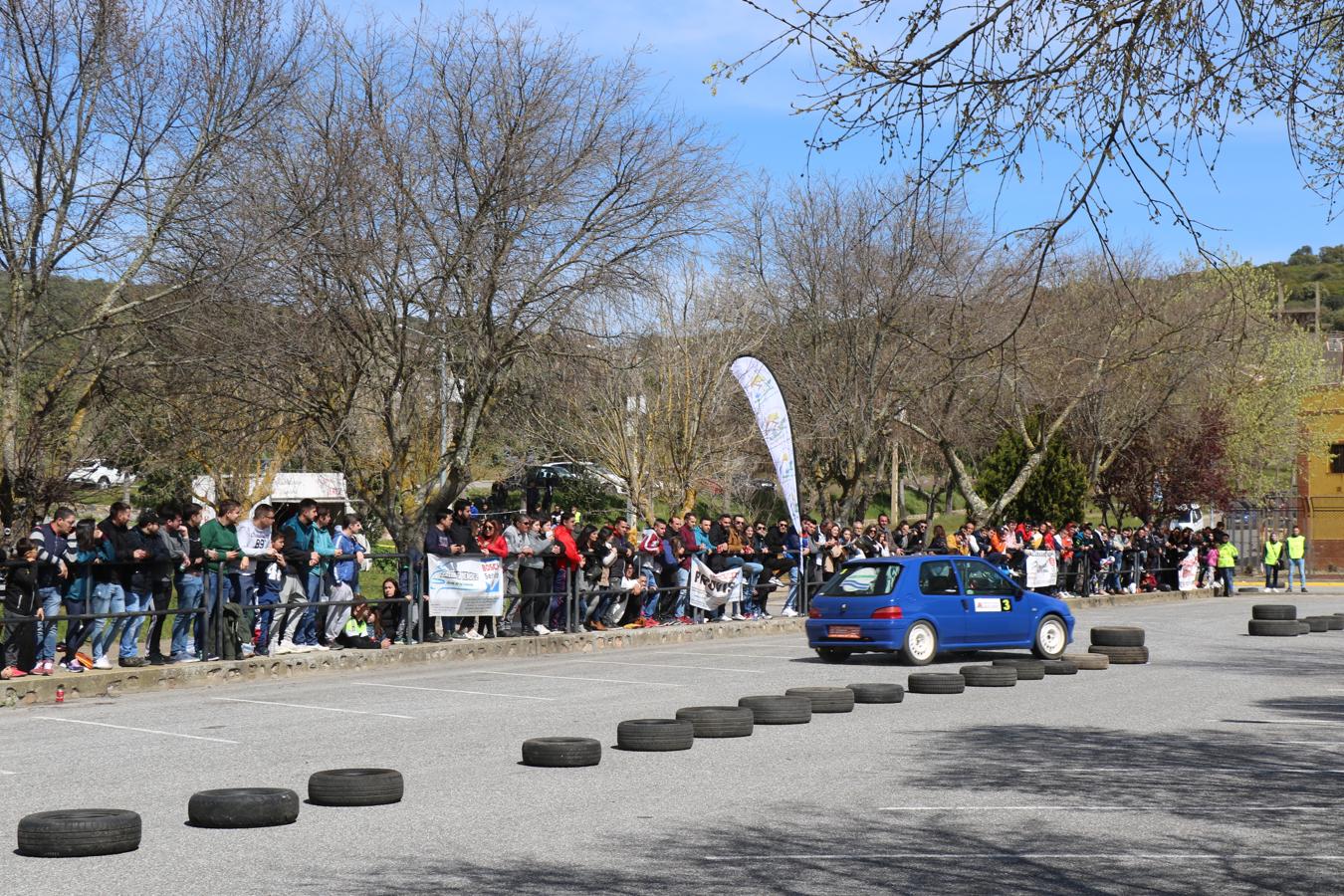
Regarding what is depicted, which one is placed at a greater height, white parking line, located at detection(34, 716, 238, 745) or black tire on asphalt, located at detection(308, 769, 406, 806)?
black tire on asphalt, located at detection(308, 769, 406, 806)

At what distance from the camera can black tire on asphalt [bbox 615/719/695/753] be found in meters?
12.0

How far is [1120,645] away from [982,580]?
→ 7.20 ft

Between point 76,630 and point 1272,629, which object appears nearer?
point 76,630

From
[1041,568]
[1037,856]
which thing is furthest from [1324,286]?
[1037,856]

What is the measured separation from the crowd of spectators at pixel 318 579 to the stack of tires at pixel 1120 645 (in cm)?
743

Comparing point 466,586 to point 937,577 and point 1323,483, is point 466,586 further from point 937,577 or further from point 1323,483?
point 1323,483

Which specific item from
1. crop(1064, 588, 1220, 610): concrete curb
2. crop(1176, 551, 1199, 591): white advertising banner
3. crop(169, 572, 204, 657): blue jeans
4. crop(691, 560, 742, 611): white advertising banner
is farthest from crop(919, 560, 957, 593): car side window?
crop(1176, 551, 1199, 591): white advertising banner

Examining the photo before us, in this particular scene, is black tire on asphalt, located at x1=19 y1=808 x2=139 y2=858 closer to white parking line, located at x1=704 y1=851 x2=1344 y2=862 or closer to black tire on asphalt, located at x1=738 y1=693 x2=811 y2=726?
white parking line, located at x1=704 y1=851 x2=1344 y2=862

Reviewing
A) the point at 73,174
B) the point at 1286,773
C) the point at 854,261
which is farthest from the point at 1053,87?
the point at 854,261

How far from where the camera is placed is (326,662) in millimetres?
19266

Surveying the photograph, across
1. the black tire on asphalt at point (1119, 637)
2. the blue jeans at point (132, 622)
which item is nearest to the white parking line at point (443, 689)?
the blue jeans at point (132, 622)

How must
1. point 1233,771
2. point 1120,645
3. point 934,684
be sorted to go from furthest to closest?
1. point 1120,645
2. point 934,684
3. point 1233,771

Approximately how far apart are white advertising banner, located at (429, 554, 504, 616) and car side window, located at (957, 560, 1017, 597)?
660cm

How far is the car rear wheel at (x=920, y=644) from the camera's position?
20.3 m
